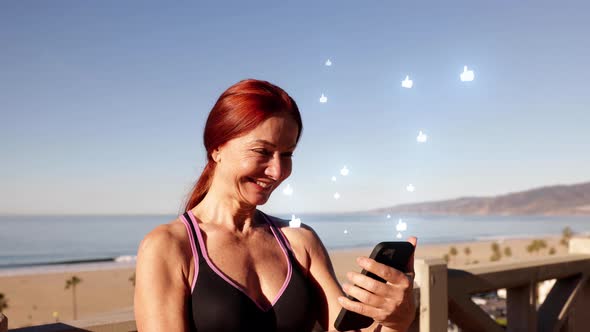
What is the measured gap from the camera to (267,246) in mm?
2027

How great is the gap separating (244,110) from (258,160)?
0.56ft

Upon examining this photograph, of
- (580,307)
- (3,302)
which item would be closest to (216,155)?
(580,307)

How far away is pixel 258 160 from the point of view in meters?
1.87

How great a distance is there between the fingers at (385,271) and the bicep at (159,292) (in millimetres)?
571

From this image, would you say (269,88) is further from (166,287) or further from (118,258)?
(118,258)

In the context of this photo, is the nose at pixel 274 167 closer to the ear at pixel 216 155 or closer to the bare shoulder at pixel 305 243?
the ear at pixel 216 155

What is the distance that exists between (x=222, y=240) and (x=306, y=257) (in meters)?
0.33

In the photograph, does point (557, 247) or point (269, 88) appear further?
point (557, 247)

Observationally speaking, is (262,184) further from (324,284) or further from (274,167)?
(324,284)

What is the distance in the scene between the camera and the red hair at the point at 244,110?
187cm

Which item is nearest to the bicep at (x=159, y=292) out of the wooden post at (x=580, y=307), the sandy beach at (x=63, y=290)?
the wooden post at (x=580, y=307)

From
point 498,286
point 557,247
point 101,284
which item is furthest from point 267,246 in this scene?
point 557,247

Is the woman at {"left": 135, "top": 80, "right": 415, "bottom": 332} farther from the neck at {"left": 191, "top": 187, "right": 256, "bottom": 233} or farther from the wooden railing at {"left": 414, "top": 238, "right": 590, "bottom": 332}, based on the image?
the wooden railing at {"left": 414, "top": 238, "right": 590, "bottom": 332}

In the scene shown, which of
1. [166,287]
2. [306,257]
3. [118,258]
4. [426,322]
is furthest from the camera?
[118,258]
